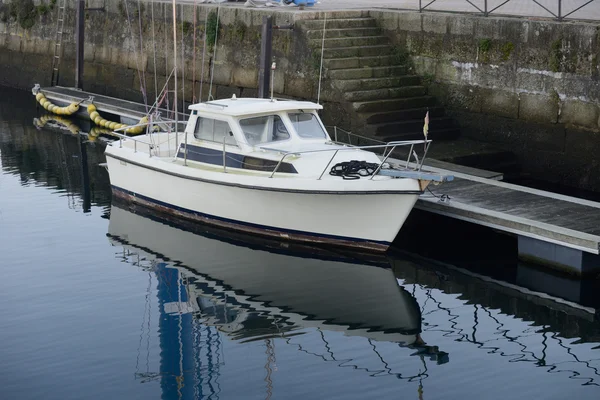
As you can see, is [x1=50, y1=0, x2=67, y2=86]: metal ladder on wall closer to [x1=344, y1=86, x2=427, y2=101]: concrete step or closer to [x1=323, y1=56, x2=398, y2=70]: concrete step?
[x1=323, y1=56, x2=398, y2=70]: concrete step

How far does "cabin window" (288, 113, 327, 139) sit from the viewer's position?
13602 millimetres

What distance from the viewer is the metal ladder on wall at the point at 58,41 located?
2470 centimetres

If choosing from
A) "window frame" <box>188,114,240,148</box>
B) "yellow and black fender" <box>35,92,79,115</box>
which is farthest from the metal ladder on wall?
→ "window frame" <box>188,114,240,148</box>

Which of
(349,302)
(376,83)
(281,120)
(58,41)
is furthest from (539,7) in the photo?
(58,41)

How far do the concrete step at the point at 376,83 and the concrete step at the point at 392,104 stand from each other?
1.15 feet

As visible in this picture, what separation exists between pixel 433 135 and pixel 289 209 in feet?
15.9

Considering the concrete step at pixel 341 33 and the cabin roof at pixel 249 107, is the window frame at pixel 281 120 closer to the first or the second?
the cabin roof at pixel 249 107

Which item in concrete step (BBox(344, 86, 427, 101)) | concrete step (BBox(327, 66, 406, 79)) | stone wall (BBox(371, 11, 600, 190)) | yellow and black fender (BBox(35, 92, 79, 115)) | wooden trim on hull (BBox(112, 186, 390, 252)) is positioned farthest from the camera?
yellow and black fender (BBox(35, 92, 79, 115))

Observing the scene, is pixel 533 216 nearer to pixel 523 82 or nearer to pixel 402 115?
pixel 523 82

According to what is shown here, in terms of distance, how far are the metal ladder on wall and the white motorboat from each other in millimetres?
10586

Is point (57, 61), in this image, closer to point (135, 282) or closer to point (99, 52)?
point (99, 52)

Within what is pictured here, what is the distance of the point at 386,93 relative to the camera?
1744 centimetres

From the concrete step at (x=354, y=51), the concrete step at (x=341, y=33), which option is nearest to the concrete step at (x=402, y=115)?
the concrete step at (x=354, y=51)

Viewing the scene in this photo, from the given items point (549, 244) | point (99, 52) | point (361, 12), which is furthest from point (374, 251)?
point (99, 52)
